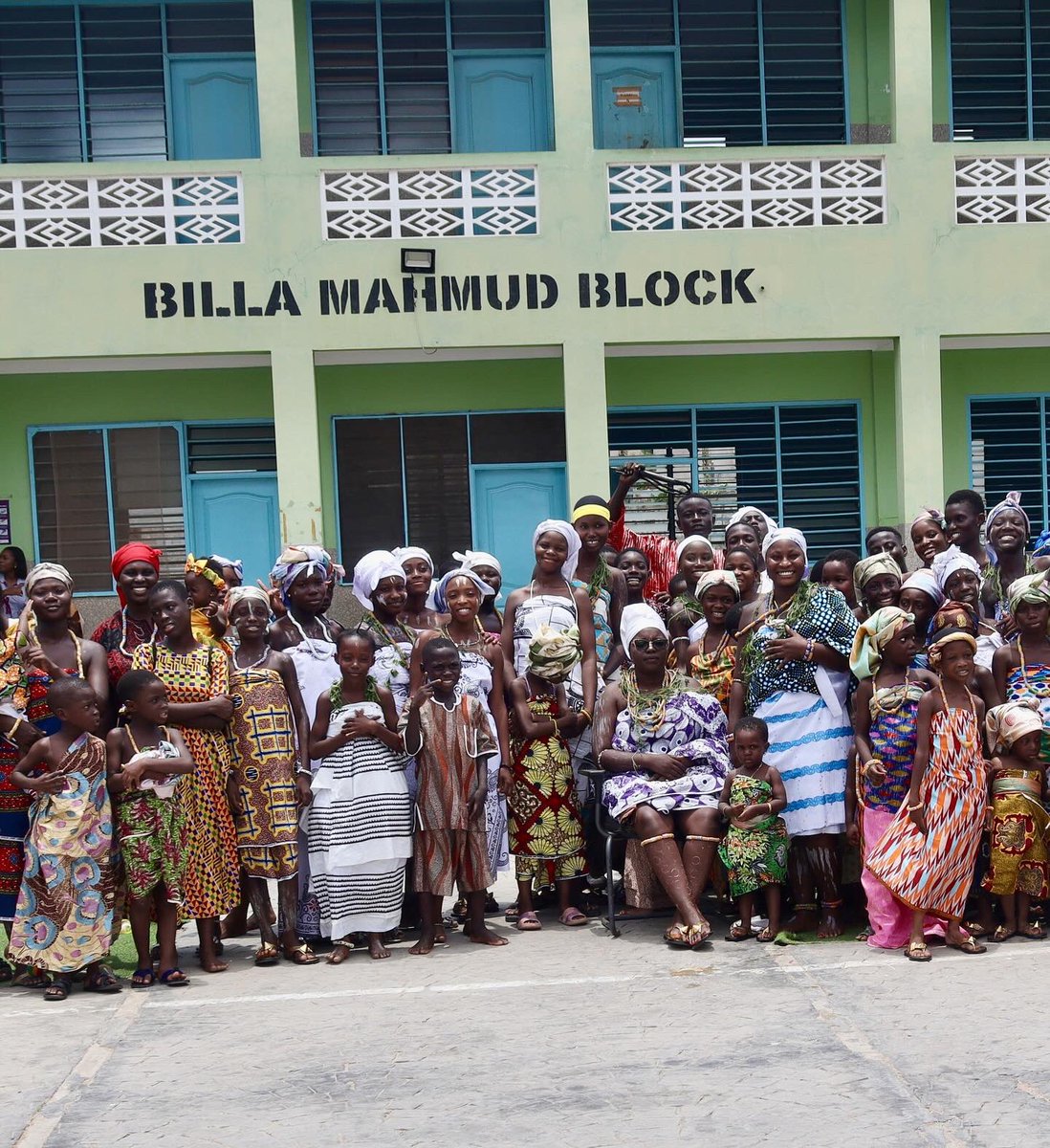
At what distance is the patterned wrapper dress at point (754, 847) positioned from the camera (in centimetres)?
631

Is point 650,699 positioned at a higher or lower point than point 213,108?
lower

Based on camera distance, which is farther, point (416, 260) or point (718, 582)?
point (416, 260)

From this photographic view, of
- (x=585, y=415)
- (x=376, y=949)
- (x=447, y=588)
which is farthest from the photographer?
(x=585, y=415)

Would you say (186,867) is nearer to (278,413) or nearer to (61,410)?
(278,413)

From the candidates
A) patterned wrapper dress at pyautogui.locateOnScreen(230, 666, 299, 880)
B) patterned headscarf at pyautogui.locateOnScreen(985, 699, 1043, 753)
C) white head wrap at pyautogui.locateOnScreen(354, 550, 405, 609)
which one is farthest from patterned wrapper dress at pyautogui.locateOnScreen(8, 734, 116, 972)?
patterned headscarf at pyautogui.locateOnScreen(985, 699, 1043, 753)

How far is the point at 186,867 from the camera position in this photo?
614 centimetres

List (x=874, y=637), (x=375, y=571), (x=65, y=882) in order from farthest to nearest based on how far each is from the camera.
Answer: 1. (x=375, y=571)
2. (x=874, y=637)
3. (x=65, y=882)

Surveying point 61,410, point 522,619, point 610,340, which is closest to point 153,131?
point 61,410

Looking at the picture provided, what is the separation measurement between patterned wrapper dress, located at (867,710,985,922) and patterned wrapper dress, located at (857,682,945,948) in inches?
3.0

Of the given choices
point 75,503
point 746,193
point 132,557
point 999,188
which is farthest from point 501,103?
point 132,557

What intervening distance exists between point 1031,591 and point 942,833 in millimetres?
1113

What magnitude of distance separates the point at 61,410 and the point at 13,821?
324 inches

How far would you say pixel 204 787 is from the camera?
6250 mm

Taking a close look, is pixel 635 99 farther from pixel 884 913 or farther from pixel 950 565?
pixel 884 913
